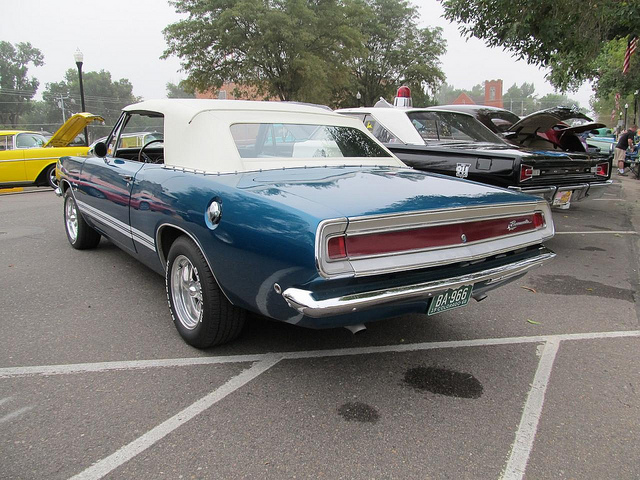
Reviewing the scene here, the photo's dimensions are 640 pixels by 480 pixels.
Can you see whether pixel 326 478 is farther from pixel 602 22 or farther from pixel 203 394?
pixel 602 22

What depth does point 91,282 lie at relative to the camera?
4645 millimetres

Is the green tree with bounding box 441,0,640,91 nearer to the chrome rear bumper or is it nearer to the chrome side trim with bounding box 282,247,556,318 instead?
the chrome rear bumper

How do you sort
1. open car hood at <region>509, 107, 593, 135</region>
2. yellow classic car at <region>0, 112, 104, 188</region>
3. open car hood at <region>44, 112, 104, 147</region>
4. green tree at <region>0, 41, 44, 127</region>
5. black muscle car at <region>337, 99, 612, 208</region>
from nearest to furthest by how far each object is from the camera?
black muscle car at <region>337, 99, 612, 208</region>, open car hood at <region>509, 107, 593, 135</region>, open car hood at <region>44, 112, 104, 147</region>, yellow classic car at <region>0, 112, 104, 188</region>, green tree at <region>0, 41, 44, 127</region>

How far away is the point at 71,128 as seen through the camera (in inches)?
443

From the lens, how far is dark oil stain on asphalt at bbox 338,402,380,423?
254cm

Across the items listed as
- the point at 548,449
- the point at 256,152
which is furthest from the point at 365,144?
the point at 548,449

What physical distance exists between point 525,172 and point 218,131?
3.46 m

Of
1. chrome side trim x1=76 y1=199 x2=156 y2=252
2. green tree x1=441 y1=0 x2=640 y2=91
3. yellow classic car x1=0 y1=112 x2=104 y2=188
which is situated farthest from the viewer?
yellow classic car x1=0 y1=112 x2=104 y2=188

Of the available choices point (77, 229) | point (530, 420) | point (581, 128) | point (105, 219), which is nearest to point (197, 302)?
point (105, 219)

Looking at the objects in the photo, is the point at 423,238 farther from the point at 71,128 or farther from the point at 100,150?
the point at 71,128

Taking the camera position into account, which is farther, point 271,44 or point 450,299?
point 271,44

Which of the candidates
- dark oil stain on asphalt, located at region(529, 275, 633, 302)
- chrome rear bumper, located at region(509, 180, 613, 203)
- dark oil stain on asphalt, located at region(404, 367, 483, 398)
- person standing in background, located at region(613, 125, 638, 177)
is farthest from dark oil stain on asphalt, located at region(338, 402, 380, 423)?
person standing in background, located at region(613, 125, 638, 177)

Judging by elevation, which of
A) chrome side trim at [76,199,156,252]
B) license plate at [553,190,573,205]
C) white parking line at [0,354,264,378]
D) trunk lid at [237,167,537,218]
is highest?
trunk lid at [237,167,537,218]

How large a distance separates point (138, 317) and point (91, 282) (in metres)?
1.14
